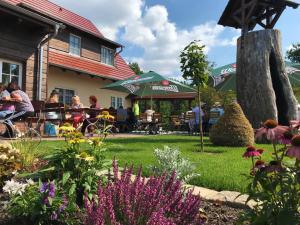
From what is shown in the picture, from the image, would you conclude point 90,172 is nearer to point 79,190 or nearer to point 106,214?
point 79,190

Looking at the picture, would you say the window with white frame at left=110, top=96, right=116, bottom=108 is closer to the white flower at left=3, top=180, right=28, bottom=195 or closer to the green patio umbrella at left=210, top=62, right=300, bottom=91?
the green patio umbrella at left=210, top=62, right=300, bottom=91

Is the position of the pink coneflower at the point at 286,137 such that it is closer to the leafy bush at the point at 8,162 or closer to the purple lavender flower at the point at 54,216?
the purple lavender flower at the point at 54,216

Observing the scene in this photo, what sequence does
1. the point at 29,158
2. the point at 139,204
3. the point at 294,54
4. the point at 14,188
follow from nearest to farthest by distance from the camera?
the point at 139,204 < the point at 14,188 < the point at 29,158 < the point at 294,54

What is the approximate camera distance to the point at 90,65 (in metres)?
19.3

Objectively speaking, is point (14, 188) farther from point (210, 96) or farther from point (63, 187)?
point (210, 96)

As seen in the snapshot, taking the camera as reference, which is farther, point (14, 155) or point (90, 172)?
point (14, 155)

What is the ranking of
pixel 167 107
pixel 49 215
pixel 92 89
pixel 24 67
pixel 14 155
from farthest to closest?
1. pixel 167 107
2. pixel 92 89
3. pixel 24 67
4. pixel 14 155
5. pixel 49 215

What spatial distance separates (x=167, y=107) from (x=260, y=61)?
21.4m

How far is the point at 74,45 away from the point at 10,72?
7.31m

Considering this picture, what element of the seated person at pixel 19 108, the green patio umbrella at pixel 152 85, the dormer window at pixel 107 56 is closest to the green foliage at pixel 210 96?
the dormer window at pixel 107 56

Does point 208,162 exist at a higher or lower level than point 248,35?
lower

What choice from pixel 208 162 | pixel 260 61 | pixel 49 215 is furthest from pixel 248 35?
pixel 49 215

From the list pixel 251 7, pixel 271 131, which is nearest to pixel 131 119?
pixel 251 7

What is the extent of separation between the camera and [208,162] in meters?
5.91
